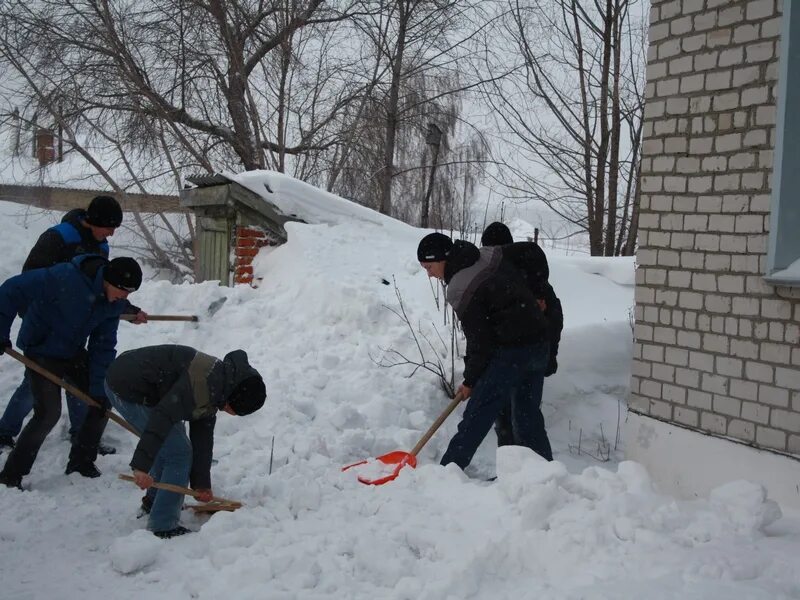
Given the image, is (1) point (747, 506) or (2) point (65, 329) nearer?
(1) point (747, 506)

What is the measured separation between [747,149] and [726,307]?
849 mm

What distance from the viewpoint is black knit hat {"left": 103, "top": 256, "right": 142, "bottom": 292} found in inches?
157

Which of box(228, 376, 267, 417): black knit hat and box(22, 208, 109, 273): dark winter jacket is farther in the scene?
box(22, 208, 109, 273): dark winter jacket

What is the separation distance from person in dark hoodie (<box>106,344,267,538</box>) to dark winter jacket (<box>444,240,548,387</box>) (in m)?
1.36

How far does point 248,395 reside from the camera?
348cm

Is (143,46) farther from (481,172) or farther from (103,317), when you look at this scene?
(103,317)

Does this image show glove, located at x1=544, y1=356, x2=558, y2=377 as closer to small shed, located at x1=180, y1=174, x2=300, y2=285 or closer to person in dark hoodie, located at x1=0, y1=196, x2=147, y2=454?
person in dark hoodie, located at x1=0, y1=196, x2=147, y2=454

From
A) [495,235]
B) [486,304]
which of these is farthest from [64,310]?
[495,235]

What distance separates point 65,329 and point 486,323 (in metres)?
2.51

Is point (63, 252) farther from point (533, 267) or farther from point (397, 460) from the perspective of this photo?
point (533, 267)

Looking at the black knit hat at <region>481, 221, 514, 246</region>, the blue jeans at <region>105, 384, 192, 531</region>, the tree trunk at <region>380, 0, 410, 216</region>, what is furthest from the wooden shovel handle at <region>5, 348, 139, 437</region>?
the tree trunk at <region>380, 0, 410, 216</region>

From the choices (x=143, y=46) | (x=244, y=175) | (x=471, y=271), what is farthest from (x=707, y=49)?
(x=143, y=46)

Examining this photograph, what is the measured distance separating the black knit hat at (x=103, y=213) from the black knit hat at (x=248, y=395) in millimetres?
1766

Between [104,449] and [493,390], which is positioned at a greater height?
[493,390]
